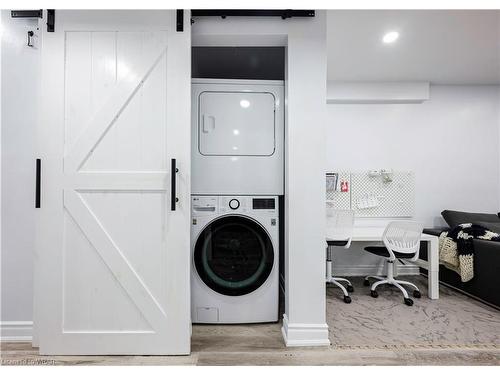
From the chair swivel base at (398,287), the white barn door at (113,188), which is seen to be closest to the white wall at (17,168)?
the white barn door at (113,188)

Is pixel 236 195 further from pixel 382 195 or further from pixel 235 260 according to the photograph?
pixel 382 195

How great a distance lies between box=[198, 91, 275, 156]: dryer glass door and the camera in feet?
7.34

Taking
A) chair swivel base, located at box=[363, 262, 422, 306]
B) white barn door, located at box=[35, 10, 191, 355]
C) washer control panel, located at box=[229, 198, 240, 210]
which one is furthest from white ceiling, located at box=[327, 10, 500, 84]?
chair swivel base, located at box=[363, 262, 422, 306]

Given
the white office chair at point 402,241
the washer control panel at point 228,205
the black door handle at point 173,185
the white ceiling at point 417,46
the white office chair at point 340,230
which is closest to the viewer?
the black door handle at point 173,185

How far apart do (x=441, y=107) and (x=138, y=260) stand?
4158 mm

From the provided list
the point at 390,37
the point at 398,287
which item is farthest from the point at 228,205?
the point at 390,37

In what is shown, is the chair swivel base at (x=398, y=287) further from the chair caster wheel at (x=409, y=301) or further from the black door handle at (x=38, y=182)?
the black door handle at (x=38, y=182)

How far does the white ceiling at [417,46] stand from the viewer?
233 centimetres

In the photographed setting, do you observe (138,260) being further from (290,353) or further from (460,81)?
(460,81)

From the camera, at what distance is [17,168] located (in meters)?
2.01

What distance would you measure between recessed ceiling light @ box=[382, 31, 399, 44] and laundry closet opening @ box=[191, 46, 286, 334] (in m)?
1.21

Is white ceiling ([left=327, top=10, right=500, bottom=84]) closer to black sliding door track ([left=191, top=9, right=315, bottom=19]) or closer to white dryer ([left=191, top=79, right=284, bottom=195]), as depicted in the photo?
black sliding door track ([left=191, top=9, right=315, bottom=19])

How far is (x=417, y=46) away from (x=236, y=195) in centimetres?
236

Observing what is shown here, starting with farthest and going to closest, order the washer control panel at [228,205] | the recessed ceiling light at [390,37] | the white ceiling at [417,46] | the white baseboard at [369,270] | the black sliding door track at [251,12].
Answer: the white baseboard at [369,270], the recessed ceiling light at [390,37], the white ceiling at [417,46], the washer control panel at [228,205], the black sliding door track at [251,12]
